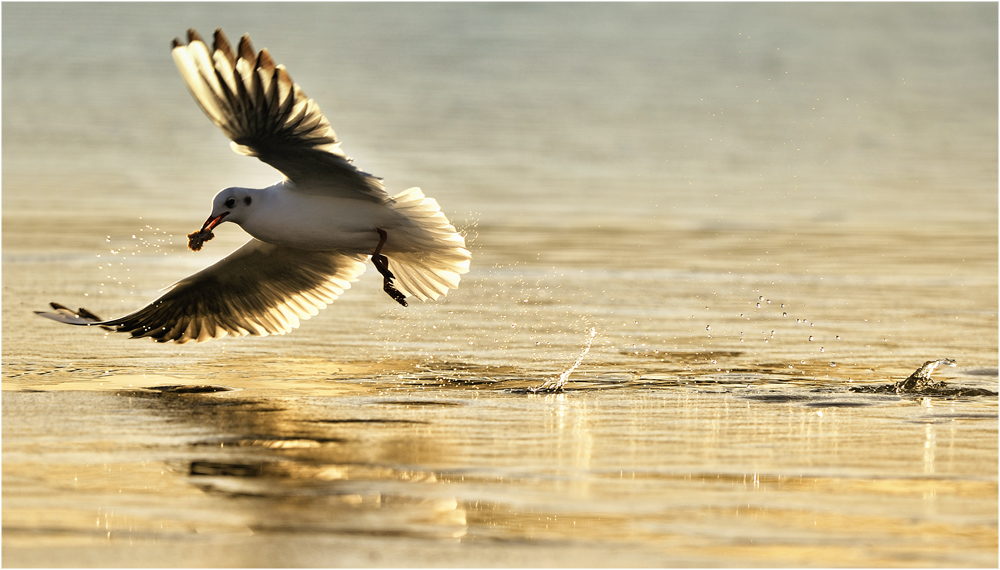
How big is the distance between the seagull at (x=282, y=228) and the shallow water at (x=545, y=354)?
0.82ft

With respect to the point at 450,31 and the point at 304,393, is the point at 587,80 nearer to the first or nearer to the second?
the point at 450,31

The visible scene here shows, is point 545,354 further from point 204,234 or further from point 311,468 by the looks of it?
point 311,468

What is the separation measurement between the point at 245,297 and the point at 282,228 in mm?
1011

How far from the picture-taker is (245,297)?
828 centimetres

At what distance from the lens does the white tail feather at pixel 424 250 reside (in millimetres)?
7684

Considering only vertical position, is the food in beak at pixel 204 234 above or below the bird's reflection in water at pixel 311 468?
above

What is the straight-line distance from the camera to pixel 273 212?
7.36 metres

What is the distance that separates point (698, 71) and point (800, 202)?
12.3 meters

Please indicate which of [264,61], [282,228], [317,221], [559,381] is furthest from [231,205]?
[559,381]

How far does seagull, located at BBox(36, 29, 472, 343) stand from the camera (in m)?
6.76

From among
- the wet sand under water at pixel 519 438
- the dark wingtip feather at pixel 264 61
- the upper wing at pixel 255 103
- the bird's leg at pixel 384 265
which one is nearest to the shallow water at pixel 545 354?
the wet sand under water at pixel 519 438

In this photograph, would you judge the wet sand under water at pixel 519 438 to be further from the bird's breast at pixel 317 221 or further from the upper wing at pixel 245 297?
the bird's breast at pixel 317 221

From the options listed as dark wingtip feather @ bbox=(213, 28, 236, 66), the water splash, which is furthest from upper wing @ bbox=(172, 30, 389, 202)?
the water splash

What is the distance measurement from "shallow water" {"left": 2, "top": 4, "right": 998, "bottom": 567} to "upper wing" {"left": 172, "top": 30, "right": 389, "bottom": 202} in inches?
45.8
